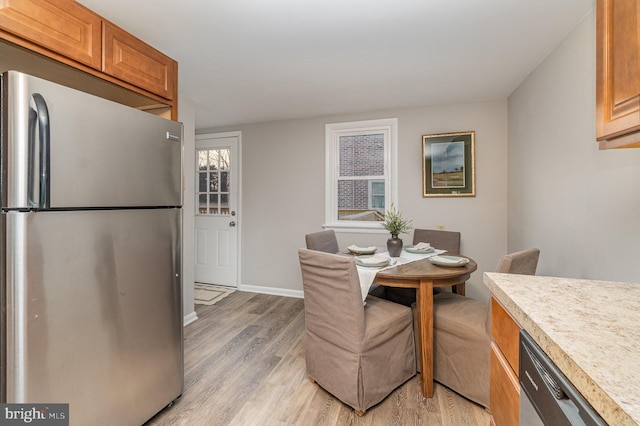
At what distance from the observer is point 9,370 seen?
3.55 feet

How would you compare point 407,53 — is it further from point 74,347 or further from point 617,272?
point 74,347

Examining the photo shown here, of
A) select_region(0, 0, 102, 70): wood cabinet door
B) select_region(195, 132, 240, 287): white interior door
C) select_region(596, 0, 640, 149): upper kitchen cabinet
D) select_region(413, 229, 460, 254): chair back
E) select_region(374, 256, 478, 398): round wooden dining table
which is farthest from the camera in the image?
select_region(195, 132, 240, 287): white interior door

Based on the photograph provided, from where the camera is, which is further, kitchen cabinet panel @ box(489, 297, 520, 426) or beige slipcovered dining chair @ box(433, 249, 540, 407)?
beige slipcovered dining chair @ box(433, 249, 540, 407)

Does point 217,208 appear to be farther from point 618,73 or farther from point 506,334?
point 618,73

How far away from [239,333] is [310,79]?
2411mm

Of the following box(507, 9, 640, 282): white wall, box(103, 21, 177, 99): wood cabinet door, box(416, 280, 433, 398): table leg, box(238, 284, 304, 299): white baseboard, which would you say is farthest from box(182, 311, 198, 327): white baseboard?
box(507, 9, 640, 282): white wall

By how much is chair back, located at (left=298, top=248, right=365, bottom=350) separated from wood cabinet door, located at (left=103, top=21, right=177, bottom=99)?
1387mm

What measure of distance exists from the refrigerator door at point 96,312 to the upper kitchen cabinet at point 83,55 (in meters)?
0.75

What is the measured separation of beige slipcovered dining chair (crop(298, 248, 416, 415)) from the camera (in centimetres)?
170

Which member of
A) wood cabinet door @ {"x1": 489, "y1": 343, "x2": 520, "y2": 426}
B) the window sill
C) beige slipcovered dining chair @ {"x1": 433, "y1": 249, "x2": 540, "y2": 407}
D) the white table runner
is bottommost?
beige slipcovered dining chair @ {"x1": 433, "y1": 249, "x2": 540, "y2": 407}

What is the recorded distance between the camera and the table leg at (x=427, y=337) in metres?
1.88

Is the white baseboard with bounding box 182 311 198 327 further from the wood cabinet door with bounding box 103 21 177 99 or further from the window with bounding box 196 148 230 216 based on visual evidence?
the wood cabinet door with bounding box 103 21 177 99

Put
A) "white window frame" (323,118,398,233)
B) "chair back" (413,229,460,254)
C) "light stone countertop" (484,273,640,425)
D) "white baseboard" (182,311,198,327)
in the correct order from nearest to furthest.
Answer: "light stone countertop" (484,273,640,425)
"chair back" (413,229,460,254)
"white baseboard" (182,311,198,327)
"white window frame" (323,118,398,233)

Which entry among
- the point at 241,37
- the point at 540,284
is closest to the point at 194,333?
the point at 241,37
